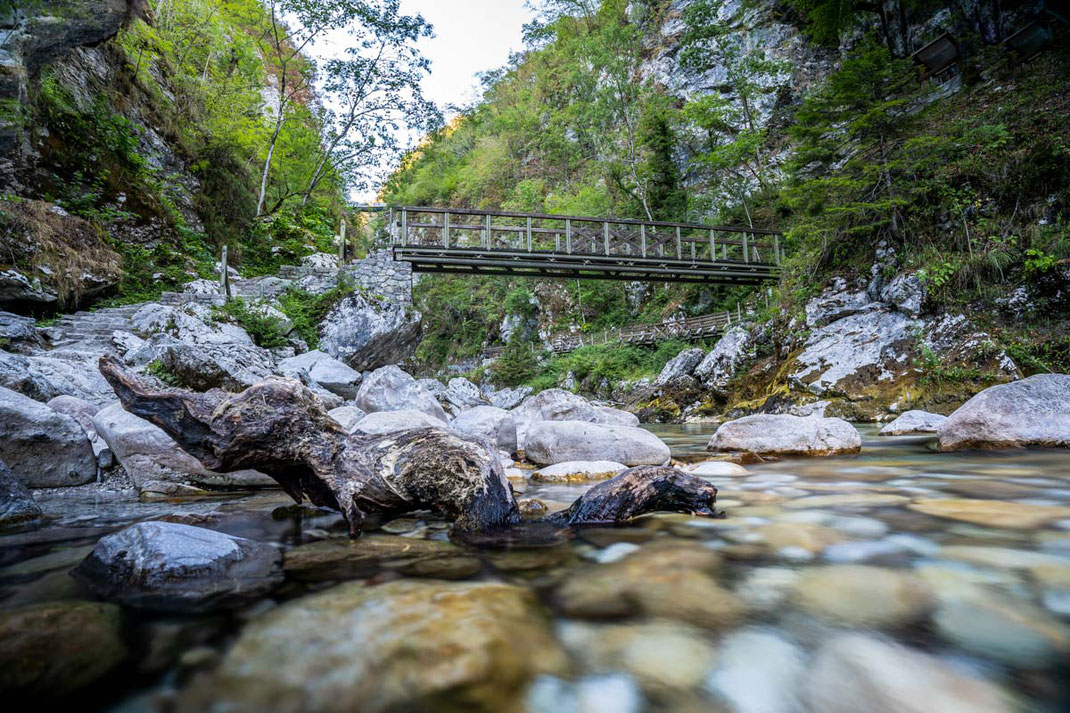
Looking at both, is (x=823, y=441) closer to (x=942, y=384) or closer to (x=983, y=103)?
(x=942, y=384)

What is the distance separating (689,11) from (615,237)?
13.4 metres

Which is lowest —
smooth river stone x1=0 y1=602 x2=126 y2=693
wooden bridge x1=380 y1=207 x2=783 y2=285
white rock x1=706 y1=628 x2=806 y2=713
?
white rock x1=706 y1=628 x2=806 y2=713

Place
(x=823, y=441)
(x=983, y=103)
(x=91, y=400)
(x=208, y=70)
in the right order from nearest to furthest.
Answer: (x=91, y=400) → (x=823, y=441) → (x=983, y=103) → (x=208, y=70)

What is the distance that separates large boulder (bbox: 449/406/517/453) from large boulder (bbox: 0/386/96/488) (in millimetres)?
3227

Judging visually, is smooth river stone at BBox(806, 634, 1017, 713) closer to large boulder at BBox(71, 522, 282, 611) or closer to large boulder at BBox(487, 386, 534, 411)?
large boulder at BBox(71, 522, 282, 611)

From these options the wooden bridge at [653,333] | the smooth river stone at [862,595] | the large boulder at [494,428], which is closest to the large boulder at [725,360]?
the wooden bridge at [653,333]

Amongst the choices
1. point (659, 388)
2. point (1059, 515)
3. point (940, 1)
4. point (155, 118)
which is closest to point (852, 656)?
point (1059, 515)

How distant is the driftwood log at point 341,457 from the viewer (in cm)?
212

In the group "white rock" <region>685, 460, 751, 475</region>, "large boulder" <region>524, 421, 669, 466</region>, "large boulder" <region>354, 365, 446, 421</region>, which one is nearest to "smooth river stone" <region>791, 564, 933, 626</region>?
"white rock" <region>685, 460, 751, 475</region>

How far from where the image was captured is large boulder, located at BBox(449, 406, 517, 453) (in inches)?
223

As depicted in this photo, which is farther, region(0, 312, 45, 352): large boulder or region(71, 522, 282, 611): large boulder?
region(0, 312, 45, 352): large boulder

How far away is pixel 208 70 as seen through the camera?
Answer: 17.3 meters

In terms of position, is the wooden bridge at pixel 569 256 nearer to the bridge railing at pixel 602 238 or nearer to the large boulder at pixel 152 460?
the bridge railing at pixel 602 238

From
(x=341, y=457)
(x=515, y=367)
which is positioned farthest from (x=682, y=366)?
(x=341, y=457)
